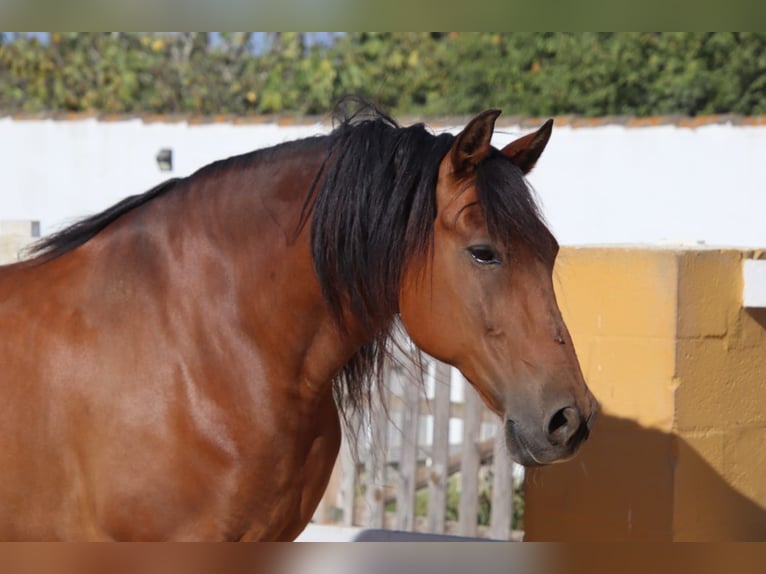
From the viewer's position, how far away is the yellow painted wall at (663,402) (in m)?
3.79

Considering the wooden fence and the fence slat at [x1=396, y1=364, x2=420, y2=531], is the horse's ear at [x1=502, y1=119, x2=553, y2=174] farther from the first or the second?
the fence slat at [x1=396, y1=364, x2=420, y2=531]

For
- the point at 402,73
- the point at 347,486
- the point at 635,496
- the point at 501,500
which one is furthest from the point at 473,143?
the point at 402,73

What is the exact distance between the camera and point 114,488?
2.61 meters

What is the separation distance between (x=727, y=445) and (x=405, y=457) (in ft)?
7.88

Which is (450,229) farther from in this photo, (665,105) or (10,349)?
(665,105)

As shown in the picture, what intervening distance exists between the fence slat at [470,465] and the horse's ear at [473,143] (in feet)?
10.5

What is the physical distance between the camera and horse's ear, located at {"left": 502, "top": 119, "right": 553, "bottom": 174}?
2.73 m

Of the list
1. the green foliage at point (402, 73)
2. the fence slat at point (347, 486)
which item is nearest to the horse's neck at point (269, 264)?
the fence slat at point (347, 486)

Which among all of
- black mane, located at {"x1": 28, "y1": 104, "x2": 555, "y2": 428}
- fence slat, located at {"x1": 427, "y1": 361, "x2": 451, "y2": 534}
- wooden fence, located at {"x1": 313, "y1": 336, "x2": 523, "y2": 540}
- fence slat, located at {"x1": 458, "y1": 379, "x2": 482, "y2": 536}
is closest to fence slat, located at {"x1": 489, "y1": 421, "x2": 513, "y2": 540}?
wooden fence, located at {"x1": 313, "y1": 336, "x2": 523, "y2": 540}

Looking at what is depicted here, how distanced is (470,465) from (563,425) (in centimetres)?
346

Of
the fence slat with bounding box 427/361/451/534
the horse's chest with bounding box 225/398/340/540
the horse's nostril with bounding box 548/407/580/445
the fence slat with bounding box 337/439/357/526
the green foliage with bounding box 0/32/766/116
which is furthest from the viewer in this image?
the green foliage with bounding box 0/32/766/116

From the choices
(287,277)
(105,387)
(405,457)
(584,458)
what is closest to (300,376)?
(287,277)

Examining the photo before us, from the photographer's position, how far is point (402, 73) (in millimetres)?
15094

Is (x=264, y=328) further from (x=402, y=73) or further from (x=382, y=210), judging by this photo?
(x=402, y=73)
